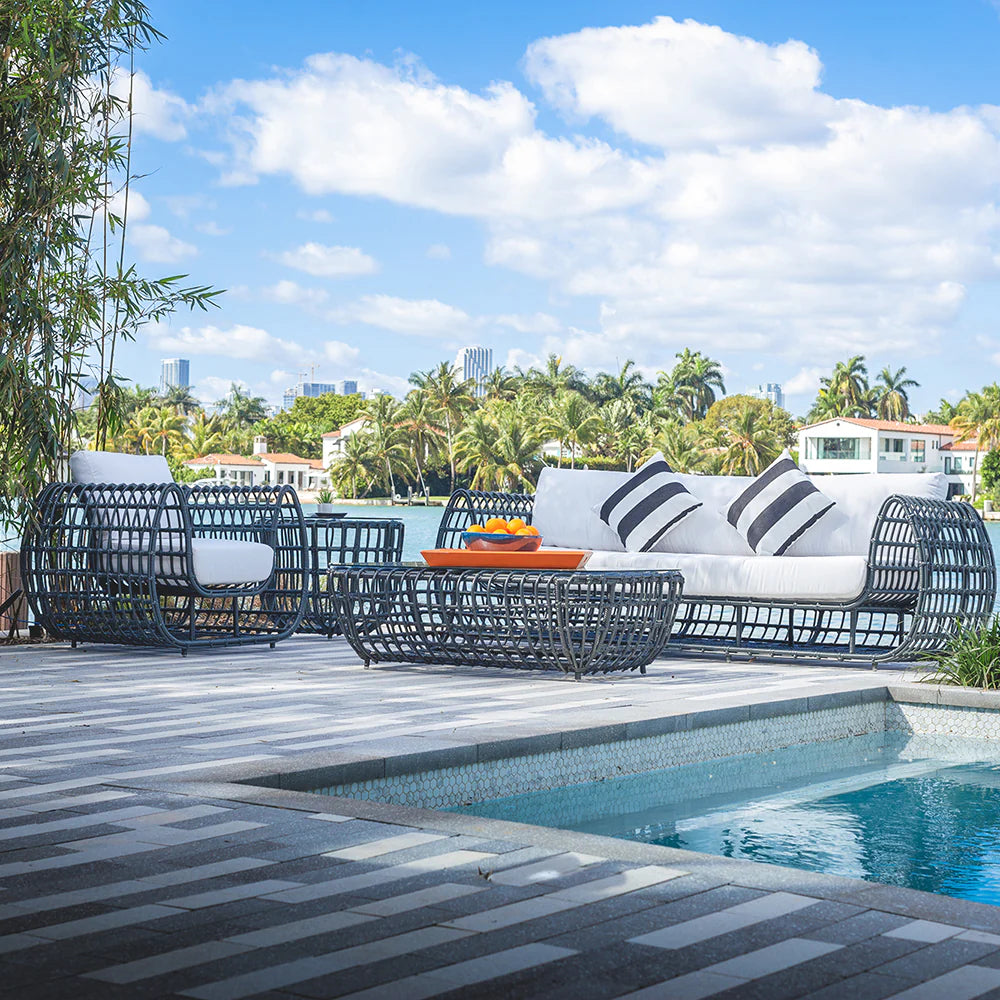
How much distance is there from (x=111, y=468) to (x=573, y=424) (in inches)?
1962

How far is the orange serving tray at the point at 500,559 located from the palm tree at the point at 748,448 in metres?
55.4

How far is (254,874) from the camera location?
2.20 m

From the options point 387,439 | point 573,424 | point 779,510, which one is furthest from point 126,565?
point 387,439

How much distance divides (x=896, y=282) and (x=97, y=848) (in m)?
69.0

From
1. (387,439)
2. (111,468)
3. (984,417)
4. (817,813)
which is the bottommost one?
(817,813)

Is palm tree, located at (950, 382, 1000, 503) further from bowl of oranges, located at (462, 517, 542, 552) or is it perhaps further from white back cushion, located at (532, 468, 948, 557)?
bowl of oranges, located at (462, 517, 542, 552)

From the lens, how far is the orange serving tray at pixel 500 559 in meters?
5.47

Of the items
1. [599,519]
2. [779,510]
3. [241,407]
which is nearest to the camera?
[779,510]

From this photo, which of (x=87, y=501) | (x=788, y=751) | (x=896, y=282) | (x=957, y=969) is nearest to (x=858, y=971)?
(x=957, y=969)

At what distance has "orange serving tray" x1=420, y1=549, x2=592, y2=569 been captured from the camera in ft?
17.9

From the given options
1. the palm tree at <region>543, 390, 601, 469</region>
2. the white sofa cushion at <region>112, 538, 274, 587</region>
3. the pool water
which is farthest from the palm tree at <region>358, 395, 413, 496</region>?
the pool water

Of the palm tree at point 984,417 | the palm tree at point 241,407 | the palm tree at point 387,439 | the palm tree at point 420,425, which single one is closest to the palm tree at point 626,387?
the palm tree at point 420,425

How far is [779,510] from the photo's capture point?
267 inches

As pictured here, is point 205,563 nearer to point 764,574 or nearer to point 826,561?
point 764,574
